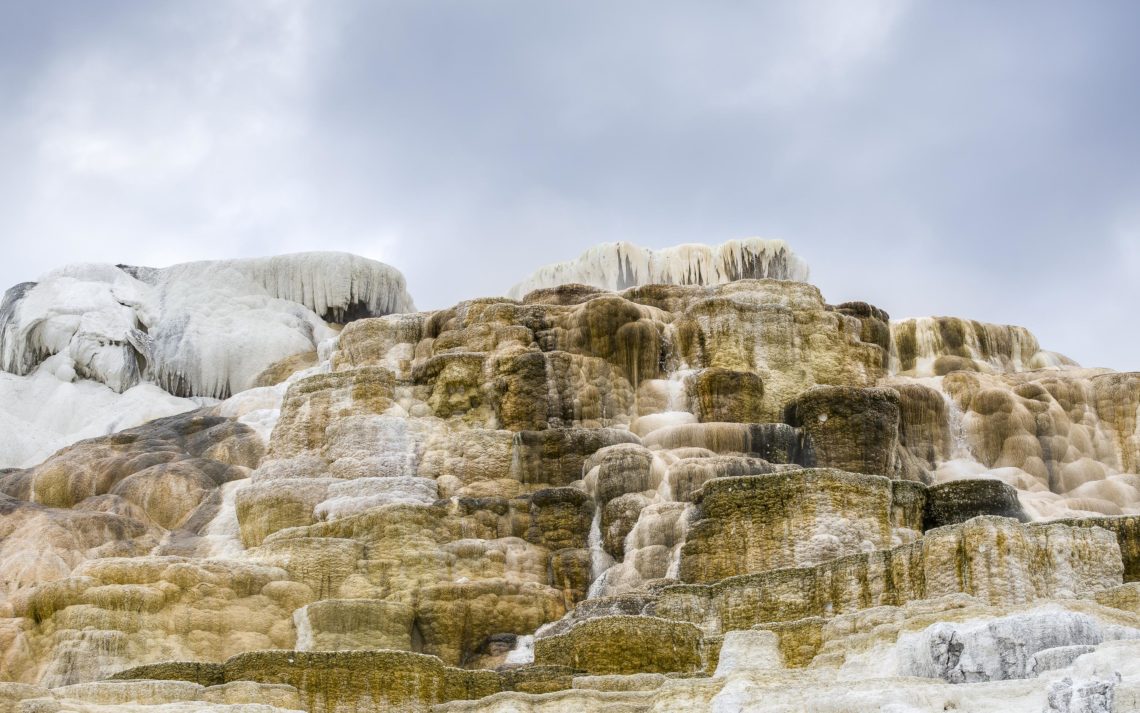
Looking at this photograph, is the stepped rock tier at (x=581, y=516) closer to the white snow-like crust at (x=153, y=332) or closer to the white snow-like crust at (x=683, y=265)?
the white snow-like crust at (x=153, y=332)

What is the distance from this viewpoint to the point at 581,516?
116 feet

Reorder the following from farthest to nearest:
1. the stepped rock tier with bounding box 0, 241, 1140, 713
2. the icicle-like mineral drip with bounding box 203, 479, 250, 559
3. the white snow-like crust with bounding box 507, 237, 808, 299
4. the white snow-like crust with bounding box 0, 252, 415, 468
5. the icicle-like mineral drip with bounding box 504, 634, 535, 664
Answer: the white snow-like crust with bounding box 507, 237, 808, 299 < the white snow-like crust with bounding box 0, 252, 415, 468 < the icicle-like mineral drip with bounding box 203, 479, 250, 559 < the icicle-like mineral drip with bounding box 504, 634, 535, 664 < the stepped rock tier with bounding box 0, 241, 1140, 713

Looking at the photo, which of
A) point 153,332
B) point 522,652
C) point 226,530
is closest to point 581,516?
point 522,652

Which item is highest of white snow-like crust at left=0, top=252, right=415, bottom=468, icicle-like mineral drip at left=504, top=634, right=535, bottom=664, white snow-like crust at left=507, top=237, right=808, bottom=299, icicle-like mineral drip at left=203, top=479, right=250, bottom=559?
white snow-like crust at left=507, top=237, right=808, bottom=299

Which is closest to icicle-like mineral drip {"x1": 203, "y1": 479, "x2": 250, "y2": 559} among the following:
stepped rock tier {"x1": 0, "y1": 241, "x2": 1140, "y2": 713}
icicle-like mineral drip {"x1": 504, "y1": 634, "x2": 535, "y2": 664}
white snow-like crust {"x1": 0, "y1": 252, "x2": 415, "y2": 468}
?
stepped rock tier {"x1": 0, "y1": 241, "x2": 1140, "y2": 713}

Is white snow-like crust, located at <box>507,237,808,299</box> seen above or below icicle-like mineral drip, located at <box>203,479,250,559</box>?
above

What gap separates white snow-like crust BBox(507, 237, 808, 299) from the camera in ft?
203

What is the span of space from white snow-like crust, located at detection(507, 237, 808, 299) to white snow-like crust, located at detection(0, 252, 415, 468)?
696cm

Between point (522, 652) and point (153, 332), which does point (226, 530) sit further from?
point (153, 332)

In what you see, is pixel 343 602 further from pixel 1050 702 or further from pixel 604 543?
pixel 1050 702

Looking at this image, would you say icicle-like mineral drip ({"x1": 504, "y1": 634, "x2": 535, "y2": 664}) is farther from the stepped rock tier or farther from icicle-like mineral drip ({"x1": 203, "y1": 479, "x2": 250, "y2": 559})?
icicle-like mineral drip ({"x1": 203, "y1": 479, "x2": 250, "y2": 559})

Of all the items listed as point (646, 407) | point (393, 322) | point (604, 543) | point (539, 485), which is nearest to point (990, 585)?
point (604, 543)

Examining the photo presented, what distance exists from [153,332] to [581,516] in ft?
88.5

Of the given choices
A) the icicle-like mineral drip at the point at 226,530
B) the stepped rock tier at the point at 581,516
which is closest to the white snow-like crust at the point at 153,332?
the stepped rock tier at the point at 581,516
